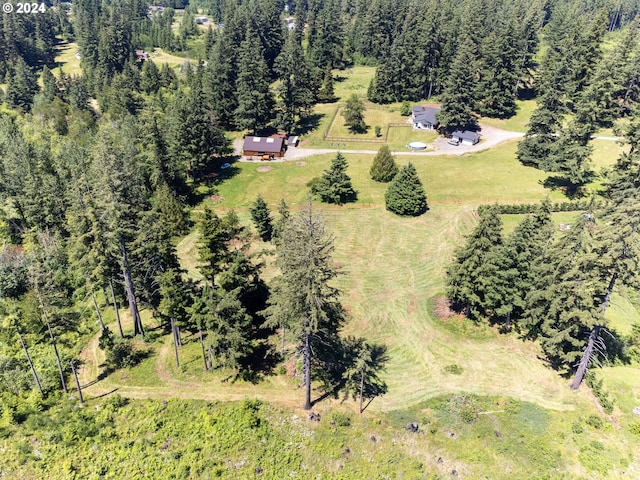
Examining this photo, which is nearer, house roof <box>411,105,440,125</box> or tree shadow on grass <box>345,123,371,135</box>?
house roof <box>411,105,440,125</box>

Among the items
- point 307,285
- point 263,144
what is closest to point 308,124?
point 263,144

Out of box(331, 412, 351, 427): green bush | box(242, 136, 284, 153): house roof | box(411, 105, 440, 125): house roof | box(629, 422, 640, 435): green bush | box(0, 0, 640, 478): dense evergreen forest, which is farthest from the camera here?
box(411, 105, 440, 125): house roof

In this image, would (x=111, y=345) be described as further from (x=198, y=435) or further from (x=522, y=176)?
(x=522, y=176)

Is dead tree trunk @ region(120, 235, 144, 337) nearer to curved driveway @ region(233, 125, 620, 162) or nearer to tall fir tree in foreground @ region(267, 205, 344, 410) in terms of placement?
tall fir tree in foreground @ region(267, 205, 344, 410)

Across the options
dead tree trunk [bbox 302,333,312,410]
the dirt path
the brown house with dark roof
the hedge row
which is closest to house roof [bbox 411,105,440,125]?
the brown house with dark roof

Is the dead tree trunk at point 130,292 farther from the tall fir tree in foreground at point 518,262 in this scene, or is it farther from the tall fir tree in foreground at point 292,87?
the tall fir tree in foreground at point 292,87

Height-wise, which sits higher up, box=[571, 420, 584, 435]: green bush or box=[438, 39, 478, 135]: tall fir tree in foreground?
box=[438, 39, 478, 135]: tall fir tree in foreground

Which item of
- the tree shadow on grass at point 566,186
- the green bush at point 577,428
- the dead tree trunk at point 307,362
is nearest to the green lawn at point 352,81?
the tree shadow on grass at point 566,186
